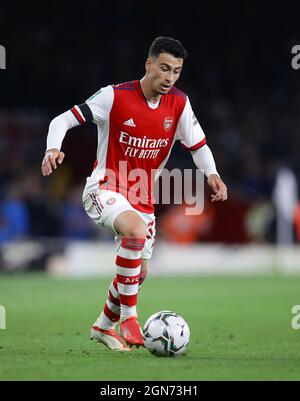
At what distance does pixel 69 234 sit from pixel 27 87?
191 inches

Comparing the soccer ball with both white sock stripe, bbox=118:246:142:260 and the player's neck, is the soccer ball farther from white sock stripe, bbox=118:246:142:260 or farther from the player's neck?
the player's neck

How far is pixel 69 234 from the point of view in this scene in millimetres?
18453

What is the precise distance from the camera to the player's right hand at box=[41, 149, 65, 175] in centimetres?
670

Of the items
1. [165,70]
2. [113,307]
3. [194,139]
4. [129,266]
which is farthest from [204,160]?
[113,307]

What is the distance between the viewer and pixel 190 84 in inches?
888

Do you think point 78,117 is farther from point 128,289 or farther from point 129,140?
point 128,289

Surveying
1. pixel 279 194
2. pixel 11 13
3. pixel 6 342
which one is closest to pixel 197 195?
pixel 279 194

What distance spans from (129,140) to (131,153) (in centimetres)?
10

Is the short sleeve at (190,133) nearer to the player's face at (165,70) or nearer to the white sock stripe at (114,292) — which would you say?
the player's face at (165,70)

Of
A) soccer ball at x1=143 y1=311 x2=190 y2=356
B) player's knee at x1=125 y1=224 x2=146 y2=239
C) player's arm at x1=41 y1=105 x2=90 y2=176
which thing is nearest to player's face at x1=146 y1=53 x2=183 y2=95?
player's arm at x1=41 y1=105 x2=90 y2=176

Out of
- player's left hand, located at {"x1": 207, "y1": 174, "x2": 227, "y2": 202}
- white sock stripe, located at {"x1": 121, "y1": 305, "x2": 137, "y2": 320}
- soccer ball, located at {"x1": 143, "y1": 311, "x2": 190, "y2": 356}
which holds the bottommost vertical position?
soccer ball, located at {"x1": 143, "y1": 311, "x2": 190, "y2": 356}

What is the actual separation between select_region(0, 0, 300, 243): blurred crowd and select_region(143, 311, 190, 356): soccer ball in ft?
A: 40.8
